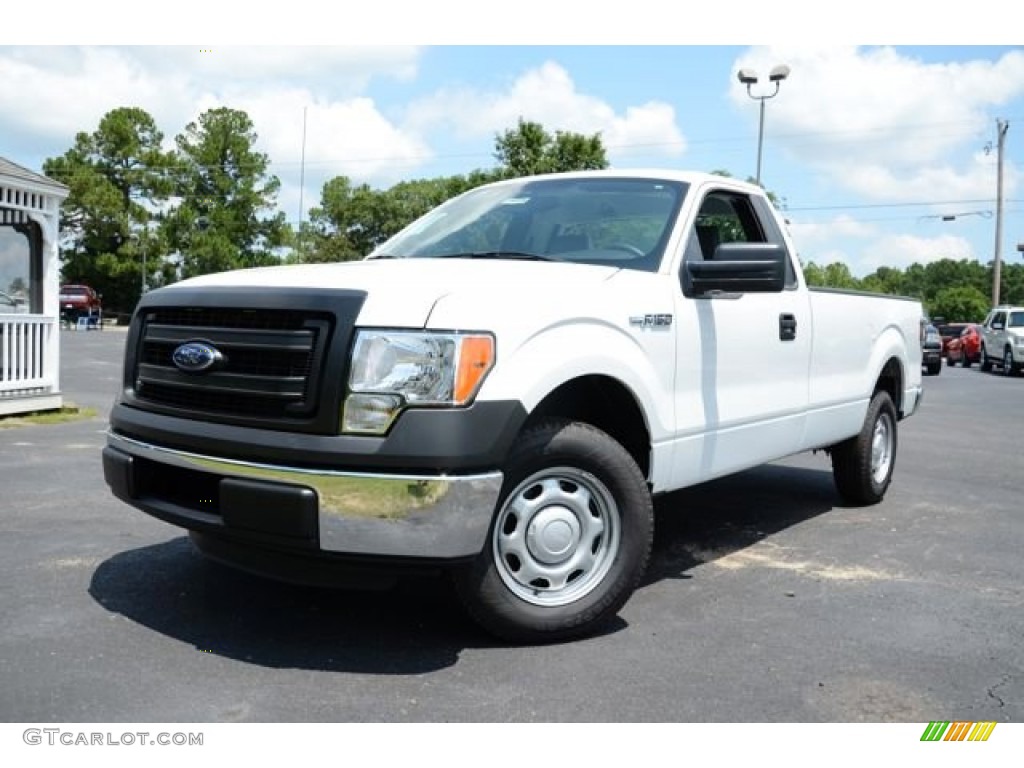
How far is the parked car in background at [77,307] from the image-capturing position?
43.9m

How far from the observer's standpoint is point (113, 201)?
174 feet

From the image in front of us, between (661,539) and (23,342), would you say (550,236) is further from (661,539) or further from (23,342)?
(23,342)

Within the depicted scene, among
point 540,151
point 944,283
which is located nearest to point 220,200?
point 540,151

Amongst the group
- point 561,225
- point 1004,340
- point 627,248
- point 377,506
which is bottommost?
point 377,506

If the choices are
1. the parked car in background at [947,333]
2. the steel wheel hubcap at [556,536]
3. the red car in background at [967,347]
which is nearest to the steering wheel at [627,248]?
the steel wheel hubcap at [556,536]

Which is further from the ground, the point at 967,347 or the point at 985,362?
the point at 967,347

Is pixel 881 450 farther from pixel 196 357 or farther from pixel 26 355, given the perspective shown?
pixel 26 355

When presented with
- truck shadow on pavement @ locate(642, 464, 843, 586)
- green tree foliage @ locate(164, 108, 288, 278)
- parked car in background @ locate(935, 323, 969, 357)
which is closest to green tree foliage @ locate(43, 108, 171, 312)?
green tree foliage @ locate(164, 108, 288, 278)

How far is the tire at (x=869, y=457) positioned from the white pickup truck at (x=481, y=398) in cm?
172

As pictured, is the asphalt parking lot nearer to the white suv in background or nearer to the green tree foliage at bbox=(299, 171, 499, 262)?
the white suv in background

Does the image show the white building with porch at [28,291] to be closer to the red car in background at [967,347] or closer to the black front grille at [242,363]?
the black front grille at [242,363]

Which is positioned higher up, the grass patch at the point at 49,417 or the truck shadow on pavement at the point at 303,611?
the grass patch at the point at 49,417

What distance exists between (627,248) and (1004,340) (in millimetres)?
27029

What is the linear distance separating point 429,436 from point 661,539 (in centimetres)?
266
